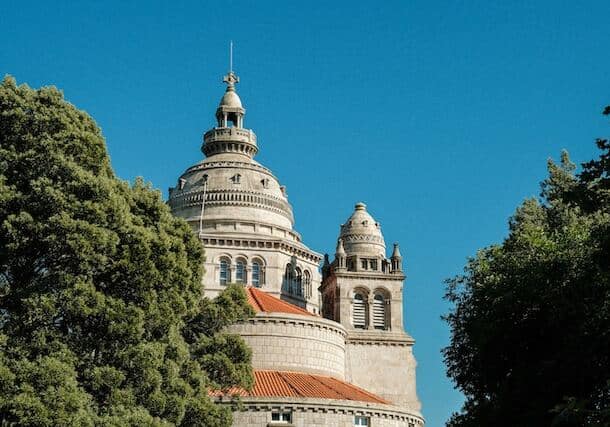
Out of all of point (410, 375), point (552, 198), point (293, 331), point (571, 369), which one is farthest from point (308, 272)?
point (571, 369)

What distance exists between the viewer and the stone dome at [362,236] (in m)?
76.8

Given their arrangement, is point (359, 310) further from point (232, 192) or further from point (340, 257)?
point (232, 192)

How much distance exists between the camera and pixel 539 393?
37219 millimetres

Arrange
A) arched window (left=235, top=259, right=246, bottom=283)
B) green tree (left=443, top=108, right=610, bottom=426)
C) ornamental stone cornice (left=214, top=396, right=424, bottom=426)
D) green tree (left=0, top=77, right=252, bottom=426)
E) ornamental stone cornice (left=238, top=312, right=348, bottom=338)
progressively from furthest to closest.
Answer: arched window (left=235, top=259, right=246, bottom=283) < ornamental stone cornice (left=238, top=312, right=348, bottom=338) < ornamental stone cornice (left=214, top=396, right=424, bottom=426) < green tree (left=443, top=108, right=610, bottom=426) < green tree (left=0, top=77, right=252, bottom=426)

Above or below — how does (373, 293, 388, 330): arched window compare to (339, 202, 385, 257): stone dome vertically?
below

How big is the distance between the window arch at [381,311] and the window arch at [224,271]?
38.7ft

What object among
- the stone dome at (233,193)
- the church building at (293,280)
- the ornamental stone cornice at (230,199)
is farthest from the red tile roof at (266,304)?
the ornamental stone cornice at (230,199)

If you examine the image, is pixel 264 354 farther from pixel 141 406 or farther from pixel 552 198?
pixel 141 406

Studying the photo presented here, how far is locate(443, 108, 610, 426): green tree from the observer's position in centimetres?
3553

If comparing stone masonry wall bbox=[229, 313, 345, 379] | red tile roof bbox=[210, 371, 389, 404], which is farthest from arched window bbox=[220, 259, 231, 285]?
red tile roof bbox=[210, 371, 389, 404]

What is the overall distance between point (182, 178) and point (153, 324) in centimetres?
5017

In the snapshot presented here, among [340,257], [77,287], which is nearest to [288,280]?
[340,257]

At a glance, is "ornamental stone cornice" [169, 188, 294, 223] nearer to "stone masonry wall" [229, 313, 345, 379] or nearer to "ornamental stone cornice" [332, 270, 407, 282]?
"ornamental stone cornice" [332, 270, 407, 282]

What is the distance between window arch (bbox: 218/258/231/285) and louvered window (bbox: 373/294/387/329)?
38.8ft
